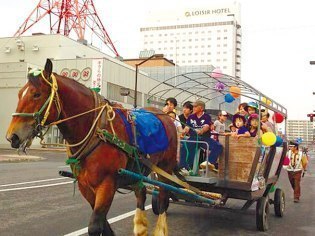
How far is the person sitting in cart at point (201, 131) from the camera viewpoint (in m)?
6.86

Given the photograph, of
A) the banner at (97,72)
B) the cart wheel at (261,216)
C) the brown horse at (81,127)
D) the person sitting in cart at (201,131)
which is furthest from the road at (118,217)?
the banner at (97,72)

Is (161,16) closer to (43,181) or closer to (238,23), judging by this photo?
(238,23)

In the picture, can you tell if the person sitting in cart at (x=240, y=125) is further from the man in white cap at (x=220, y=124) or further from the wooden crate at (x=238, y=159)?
the man in white cap at (x=220, y=124)

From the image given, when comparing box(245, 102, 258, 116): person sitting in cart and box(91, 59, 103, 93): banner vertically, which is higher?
box(91, 59, 103, 93): banner

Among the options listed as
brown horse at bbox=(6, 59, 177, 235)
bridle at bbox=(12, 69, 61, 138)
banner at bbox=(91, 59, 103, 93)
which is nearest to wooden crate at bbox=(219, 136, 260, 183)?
brown horse at bbox=(6, 59, 177, 235)

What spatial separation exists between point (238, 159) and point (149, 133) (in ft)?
7.45

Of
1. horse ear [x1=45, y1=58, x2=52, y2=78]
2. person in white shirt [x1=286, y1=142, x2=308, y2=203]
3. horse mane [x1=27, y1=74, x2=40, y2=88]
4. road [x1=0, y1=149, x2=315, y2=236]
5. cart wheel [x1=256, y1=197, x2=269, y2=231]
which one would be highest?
horse ear [x1=45, y1=58, x2=52, y2=78]

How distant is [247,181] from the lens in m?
6.65

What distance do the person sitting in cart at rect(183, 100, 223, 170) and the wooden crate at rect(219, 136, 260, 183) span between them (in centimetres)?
15

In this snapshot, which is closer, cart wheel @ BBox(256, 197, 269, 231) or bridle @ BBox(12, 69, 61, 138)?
bridle @ BBox(12, 69, 61, 138)

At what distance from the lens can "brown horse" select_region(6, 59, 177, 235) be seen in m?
3.98

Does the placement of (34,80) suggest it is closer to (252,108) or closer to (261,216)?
(261,216)

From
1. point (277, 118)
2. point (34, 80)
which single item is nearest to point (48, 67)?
point (34, 80)

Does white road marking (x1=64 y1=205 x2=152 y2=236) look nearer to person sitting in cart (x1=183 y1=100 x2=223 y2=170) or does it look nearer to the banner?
person sitting in cart (x1=183 y1=100 x2=223 y2=170)
